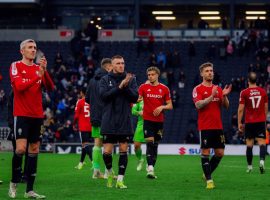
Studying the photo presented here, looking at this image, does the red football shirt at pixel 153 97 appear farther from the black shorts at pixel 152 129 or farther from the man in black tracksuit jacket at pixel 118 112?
the man in black tracksuit jacket at pixel 118 112

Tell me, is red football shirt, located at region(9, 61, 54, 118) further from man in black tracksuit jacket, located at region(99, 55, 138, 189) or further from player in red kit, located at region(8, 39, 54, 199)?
man in black tracksuit jacket, located at region(99, 55, 138, 189)

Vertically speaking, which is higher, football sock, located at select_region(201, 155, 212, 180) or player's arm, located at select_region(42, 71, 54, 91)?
player's arm, located at select_region(42, 71, 54, 91)

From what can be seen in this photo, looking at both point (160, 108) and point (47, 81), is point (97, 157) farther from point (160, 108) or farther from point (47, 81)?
point (47, 81)

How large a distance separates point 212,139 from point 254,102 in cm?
496

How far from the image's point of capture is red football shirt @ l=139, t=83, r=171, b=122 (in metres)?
20.2

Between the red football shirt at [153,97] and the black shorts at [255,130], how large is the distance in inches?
109

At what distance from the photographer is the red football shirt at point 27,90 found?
14164mm

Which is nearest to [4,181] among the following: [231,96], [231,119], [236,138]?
[236,138]

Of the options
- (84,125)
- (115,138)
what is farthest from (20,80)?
(84,125)

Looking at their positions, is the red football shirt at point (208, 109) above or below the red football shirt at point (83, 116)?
above

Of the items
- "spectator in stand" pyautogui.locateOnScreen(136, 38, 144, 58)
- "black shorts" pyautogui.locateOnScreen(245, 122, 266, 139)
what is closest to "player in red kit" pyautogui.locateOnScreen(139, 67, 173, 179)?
"black shorts" pyautogui.locateOnScreen(245, 122, 266, 139)

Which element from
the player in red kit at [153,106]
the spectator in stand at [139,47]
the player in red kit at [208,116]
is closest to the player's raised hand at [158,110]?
the player in red kit at [153,106]

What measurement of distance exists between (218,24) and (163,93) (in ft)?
143

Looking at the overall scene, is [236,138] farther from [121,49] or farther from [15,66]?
[15,66]
